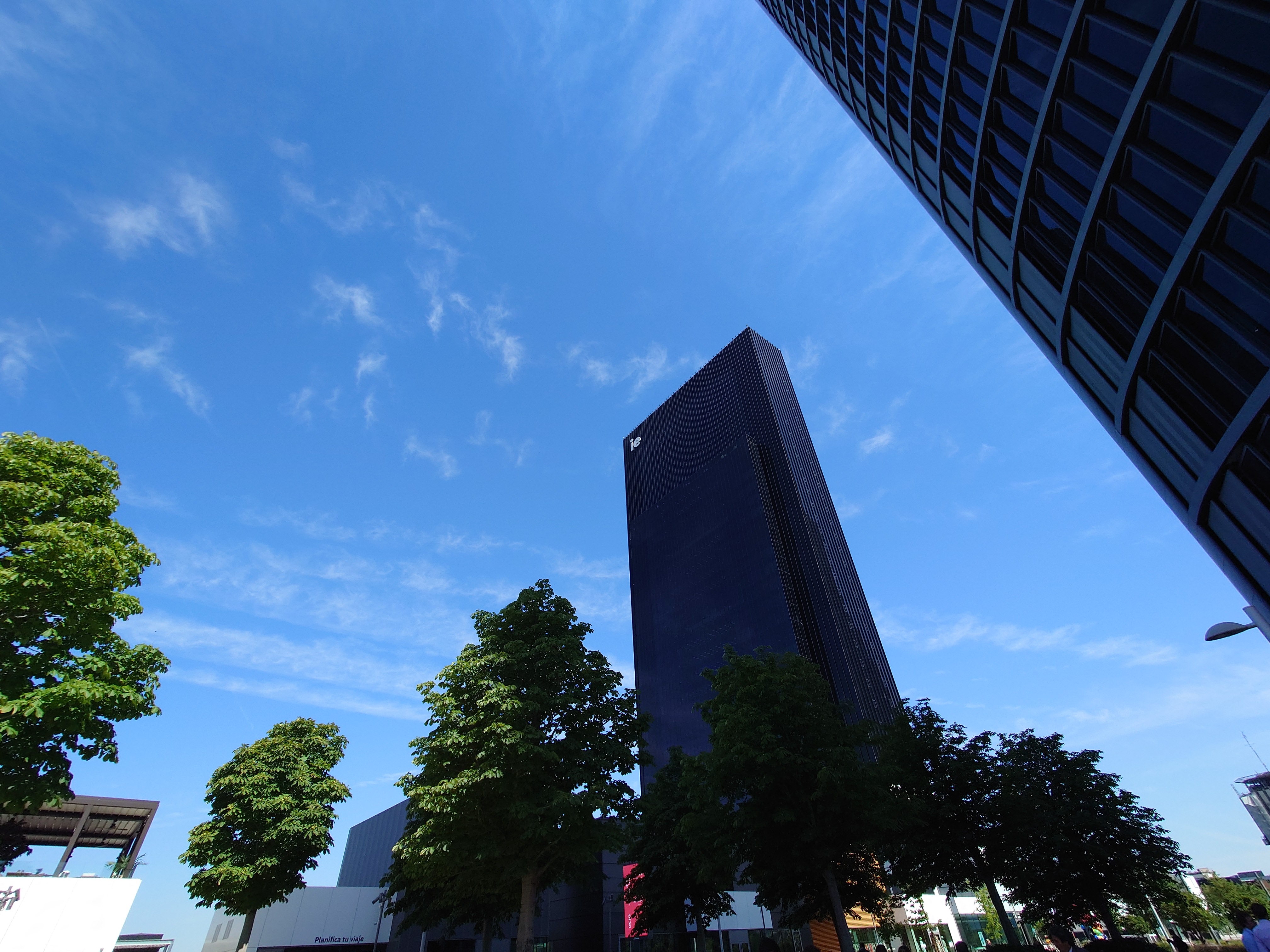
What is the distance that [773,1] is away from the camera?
131ft

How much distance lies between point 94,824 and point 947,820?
42.5 m

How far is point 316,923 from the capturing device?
137ft

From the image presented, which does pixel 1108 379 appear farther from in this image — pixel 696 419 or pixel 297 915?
pixel 696 419

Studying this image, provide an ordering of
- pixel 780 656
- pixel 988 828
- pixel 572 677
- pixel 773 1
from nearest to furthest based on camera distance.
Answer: pixel 572 677 → pixel 988 828 → pixel 780 656 → pixel 773 1

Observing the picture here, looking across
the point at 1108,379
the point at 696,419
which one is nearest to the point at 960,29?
the point at 1108,379

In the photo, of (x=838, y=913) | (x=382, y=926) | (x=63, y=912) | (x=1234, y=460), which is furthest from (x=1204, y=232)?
(x=382, y=926)

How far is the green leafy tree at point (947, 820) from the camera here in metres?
21.6

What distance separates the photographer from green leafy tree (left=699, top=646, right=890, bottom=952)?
Answer: 1772 cm

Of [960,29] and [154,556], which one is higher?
[960,29]

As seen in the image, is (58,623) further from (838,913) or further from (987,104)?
(987,104)

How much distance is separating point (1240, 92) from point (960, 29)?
32.9 feet

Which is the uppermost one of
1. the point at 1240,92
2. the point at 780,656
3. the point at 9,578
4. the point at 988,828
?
the point at 1240,92

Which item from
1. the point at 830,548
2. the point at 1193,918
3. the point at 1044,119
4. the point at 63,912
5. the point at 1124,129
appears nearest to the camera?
the point at 1124,129

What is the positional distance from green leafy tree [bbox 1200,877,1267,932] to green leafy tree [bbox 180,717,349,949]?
85906mm
